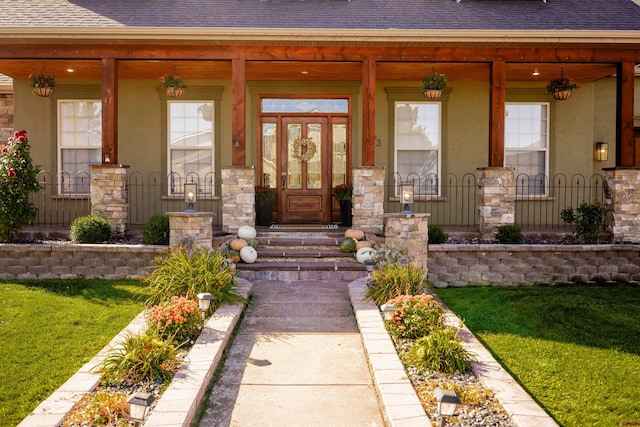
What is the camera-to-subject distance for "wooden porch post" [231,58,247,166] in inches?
330

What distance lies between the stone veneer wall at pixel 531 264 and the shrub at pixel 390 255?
2.26 feet

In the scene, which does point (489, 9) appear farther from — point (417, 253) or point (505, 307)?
point (505, 307)

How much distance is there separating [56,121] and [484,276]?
8.43 meters

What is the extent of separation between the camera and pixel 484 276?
764 cm

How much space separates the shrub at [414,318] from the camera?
192 inches

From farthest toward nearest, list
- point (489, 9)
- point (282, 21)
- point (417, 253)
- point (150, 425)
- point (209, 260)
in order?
point (489, 9) < point (282, 21) < point (417, 253) < point (209, 260) < point (150, 425)

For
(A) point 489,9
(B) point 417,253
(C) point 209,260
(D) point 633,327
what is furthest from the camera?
(A) point 489,9

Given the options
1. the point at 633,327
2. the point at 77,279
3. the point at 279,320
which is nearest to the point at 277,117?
the point at 77,279

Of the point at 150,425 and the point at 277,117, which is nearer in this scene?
the point at 150,425

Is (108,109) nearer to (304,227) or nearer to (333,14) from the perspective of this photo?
(304,227)

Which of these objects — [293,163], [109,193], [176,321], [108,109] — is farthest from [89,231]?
[293,163]

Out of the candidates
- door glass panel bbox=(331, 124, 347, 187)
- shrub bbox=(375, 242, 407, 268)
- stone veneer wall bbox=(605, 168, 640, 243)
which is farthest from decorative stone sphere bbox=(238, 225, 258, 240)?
stone veneer wall bbox=(605, 168, 640, 243)

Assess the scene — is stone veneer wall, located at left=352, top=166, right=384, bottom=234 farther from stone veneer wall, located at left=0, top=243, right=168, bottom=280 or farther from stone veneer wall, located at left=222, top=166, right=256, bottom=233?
stone veneer wall, located at left=0, top=243, right=168, bottom=280

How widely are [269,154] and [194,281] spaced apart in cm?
533
